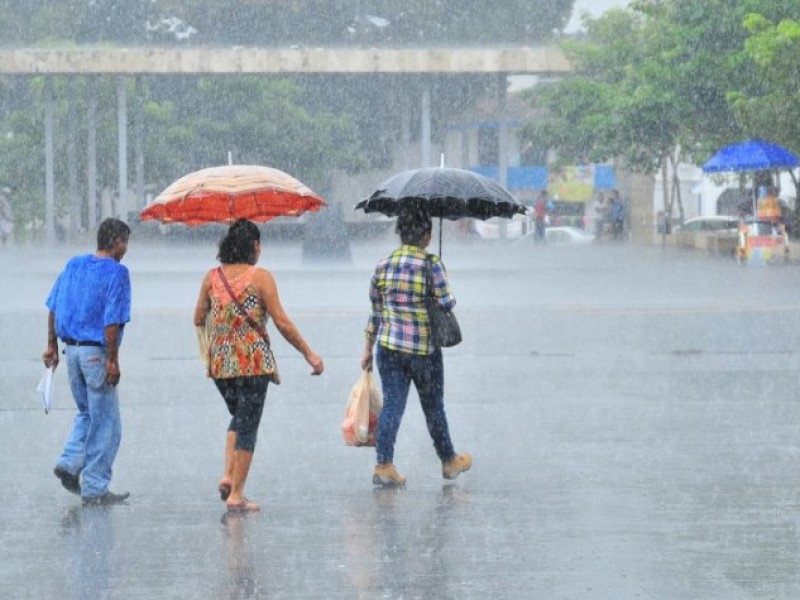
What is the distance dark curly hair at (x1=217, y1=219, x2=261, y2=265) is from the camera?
8.13 meters

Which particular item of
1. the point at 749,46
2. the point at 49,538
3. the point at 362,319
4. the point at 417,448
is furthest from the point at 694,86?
the point at 49,538

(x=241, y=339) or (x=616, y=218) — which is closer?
(x=241, y=339)

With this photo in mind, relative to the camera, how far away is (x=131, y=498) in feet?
28.0

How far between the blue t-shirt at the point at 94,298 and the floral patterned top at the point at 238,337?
481 mm

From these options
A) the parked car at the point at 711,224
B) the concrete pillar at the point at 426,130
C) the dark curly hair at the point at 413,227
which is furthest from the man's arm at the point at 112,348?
the parked car at the point at 711,224

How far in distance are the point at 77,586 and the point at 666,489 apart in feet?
10.9

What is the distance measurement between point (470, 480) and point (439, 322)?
88 cm

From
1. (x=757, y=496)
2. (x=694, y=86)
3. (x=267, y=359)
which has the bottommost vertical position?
(x=757, y=496)

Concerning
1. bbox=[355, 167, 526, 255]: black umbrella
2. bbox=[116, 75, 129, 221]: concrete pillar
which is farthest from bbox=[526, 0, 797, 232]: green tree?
bbox=[355, 167, 526, 255]: black umbrella

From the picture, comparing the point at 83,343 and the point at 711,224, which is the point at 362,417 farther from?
Result: the point at 711,224

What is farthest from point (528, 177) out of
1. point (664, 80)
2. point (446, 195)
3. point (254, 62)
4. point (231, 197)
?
point (231, 197)

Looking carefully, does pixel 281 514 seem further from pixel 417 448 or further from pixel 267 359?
pixel 417 448

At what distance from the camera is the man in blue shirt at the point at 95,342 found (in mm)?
8273

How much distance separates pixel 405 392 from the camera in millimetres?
8930
